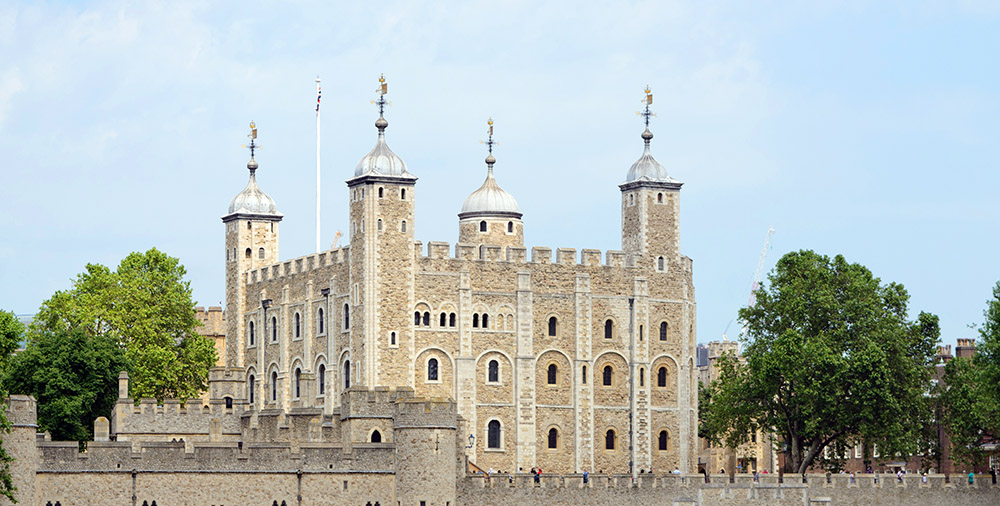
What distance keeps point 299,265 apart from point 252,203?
260 inches

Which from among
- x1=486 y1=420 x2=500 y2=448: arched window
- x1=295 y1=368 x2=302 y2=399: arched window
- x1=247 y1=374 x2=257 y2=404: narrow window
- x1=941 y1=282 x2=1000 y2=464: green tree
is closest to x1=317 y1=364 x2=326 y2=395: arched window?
x1=295 y1=368 x2=302 y2=399: arched window

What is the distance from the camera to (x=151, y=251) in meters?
107

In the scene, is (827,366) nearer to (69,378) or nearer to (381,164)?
(381,164)

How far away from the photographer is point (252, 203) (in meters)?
111

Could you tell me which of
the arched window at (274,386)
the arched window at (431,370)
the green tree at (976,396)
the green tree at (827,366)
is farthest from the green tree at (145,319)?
the green tree at (976,396)

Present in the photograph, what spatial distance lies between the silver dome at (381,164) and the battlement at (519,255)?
3.49 meters

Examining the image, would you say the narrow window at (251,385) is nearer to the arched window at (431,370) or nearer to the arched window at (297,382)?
the arched window at (297,382)

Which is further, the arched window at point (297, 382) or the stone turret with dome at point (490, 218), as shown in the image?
the stone turret with dome at point (490, 218)

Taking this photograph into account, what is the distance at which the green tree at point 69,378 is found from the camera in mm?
90375

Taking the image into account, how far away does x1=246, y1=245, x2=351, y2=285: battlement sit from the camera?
335 ft

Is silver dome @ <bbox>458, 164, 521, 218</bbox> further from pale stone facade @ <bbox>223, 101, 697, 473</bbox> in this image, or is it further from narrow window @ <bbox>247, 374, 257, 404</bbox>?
narrow window @ <bbox>247, 374, 257, 404</bbox>

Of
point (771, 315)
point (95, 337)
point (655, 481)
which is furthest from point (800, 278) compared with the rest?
point (95, 337)

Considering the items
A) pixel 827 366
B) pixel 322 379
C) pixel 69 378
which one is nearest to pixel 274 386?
pixel 322 379

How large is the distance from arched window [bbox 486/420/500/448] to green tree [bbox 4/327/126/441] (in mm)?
17460
